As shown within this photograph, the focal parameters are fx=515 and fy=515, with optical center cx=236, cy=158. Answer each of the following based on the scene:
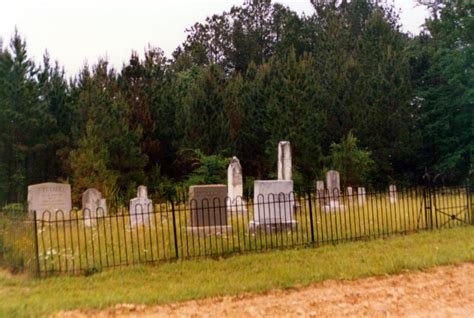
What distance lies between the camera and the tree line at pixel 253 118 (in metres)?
27.5

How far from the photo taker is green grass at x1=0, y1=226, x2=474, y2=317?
24.0 feet

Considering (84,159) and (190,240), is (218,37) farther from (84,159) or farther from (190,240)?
(190,240)

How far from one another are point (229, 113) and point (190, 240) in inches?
788

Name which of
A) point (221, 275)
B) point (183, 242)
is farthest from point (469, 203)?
point (221, 275)

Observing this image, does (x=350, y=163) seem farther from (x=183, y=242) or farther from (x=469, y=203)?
(x=183, y=242)

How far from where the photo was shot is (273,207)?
1263 centimetres

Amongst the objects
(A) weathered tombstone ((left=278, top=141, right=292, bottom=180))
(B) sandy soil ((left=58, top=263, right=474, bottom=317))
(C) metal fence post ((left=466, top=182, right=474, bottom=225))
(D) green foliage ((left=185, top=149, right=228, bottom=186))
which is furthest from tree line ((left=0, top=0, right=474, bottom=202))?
(B) sandy soil ((left=58, top=263, right=474, bottom=317))

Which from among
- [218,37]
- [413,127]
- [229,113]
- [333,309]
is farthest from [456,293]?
[218,37]

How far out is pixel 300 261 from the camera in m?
9.42

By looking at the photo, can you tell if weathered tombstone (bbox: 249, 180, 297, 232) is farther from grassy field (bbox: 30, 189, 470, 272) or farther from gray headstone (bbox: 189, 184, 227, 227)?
gray headstone (bbox: 189, 184, 227, 227)

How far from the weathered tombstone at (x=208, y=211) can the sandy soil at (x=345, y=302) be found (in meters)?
4.85

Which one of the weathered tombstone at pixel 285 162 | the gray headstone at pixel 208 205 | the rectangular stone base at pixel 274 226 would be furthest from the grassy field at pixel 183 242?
the weathered tombstone at pixel 285 162

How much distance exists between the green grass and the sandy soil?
0.89 ft

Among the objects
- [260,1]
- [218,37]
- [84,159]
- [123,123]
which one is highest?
[260,1]
